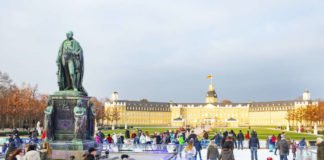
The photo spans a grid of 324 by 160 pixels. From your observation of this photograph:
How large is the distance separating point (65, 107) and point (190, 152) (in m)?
7.16

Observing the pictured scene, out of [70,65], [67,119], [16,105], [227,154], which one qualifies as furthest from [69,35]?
[16,105]

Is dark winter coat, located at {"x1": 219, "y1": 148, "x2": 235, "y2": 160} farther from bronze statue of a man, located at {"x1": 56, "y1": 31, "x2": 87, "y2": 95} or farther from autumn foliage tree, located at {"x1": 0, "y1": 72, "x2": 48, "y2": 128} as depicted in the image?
autumn foliage tree, located at {"x1": 0, "y1": 72, "x2": 48, "y2": 128}

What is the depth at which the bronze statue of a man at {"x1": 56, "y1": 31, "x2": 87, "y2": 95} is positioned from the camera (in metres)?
16.8

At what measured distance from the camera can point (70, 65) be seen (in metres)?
16.6

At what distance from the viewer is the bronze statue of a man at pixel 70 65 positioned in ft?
55.0

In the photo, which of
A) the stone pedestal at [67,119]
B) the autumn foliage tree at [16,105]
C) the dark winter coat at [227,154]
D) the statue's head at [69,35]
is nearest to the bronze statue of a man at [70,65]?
the statue's head at [69,35]

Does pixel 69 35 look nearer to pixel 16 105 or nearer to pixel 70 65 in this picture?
pixel 70 65

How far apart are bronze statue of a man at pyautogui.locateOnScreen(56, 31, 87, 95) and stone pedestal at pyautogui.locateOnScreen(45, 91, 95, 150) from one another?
1.78ft

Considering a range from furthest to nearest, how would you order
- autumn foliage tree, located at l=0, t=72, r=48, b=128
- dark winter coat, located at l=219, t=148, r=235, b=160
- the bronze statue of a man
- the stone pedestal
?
autumn foliage tree, located at l=0, t=72, r=48, b=128, the bronze statue of a man, the stone pedestal, dark winter coat, located at l=219, t=148, r=235, b=160

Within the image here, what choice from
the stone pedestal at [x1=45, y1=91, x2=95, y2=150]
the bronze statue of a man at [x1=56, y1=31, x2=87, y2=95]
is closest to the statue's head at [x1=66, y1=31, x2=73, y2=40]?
the bronze statue of a man at [x1=56, y1=31, x2=87, y2=95]

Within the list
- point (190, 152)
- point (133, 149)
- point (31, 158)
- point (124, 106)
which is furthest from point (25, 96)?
point (124, 106)

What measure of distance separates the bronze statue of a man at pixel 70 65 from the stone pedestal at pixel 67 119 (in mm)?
542

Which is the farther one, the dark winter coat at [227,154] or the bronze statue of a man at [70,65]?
the bronze statue of a man at [70,65]

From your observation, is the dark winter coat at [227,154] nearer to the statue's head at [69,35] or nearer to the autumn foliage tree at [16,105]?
the statue's head at [69,35]
